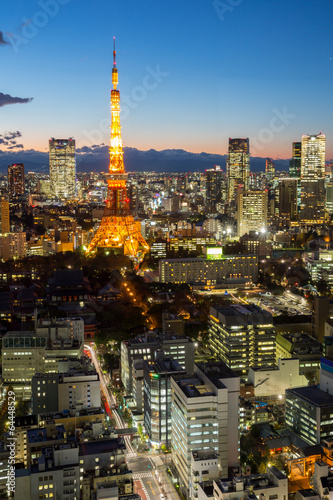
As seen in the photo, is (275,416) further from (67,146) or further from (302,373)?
(67,146)

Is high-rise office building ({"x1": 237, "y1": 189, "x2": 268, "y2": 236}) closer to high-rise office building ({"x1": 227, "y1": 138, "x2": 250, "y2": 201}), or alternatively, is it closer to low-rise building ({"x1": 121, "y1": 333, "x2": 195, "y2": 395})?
high-rise office building ({"x1": 227, "y1": 138, "x2": 250, "y2": 201})

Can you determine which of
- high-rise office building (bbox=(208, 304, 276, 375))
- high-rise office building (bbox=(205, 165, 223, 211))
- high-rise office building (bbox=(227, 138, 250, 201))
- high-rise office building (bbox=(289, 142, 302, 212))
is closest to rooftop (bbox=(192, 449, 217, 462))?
high-rise office building (bbox=(208, 304, 276, 375))

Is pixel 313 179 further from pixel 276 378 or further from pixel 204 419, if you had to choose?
pixel 204 419

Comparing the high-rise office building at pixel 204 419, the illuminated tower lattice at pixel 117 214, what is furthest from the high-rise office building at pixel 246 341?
the illuminated tower lattice at pixel 117 214

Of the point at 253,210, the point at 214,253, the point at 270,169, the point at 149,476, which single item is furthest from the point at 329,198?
the point at 149,476

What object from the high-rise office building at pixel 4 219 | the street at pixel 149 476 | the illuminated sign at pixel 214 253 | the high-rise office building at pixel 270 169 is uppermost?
the high-rise office building at pixel 270 169

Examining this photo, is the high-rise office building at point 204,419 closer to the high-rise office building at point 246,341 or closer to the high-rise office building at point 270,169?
the high-rise office building at point 246,341

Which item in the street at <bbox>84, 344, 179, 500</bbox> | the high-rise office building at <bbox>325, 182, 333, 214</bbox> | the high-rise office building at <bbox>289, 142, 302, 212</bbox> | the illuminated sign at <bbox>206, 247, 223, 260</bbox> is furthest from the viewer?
the high-rise office building at <bbox>289, 142, 302, 212</bbox>
